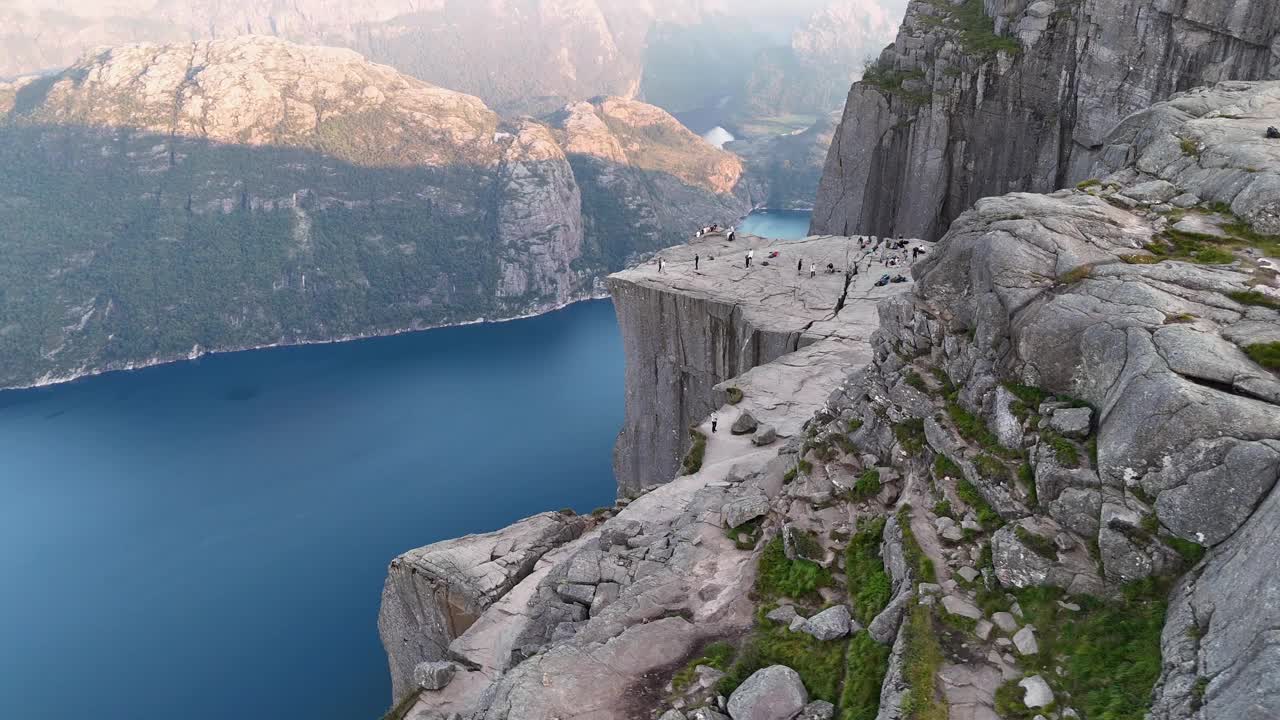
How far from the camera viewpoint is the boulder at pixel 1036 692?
11.3 meters

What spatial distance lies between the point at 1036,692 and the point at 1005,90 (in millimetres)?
46448

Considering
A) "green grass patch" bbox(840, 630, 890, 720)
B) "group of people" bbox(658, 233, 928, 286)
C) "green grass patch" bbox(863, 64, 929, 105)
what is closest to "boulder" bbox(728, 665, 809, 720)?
"green grass patch" bbox(840, 630, 890, 720)

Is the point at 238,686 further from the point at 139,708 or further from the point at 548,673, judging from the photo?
the point at 548,673

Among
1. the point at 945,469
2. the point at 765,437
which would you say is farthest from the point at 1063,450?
the point at 765,437

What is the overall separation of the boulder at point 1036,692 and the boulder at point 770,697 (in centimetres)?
374

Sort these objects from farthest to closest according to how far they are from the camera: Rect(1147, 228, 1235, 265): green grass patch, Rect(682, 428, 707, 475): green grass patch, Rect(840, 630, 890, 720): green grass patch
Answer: Rect(682, 428, 707, 475): green grass patch → Rect(1147, 228, 1235, 265): green grass patch → Rect(840, 630, 890, 720): green grass patch

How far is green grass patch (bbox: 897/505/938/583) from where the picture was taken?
13.8 m

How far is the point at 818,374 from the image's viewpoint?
31906 mm

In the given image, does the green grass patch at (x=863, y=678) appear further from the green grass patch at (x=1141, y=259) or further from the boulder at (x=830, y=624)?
the green grass patch at (x=1141, y=259)

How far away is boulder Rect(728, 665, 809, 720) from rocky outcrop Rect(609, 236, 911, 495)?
20442 millimetres

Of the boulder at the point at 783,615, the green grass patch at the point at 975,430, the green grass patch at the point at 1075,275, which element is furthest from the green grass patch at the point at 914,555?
the green grass patch at the point at 1075,275

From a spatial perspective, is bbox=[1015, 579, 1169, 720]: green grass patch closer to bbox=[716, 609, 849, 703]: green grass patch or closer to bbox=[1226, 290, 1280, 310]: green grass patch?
bbox=[716, 609, 849, 703]: green grass patch

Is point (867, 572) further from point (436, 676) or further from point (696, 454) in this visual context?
point (696, 454)

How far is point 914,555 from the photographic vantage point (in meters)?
14.3
